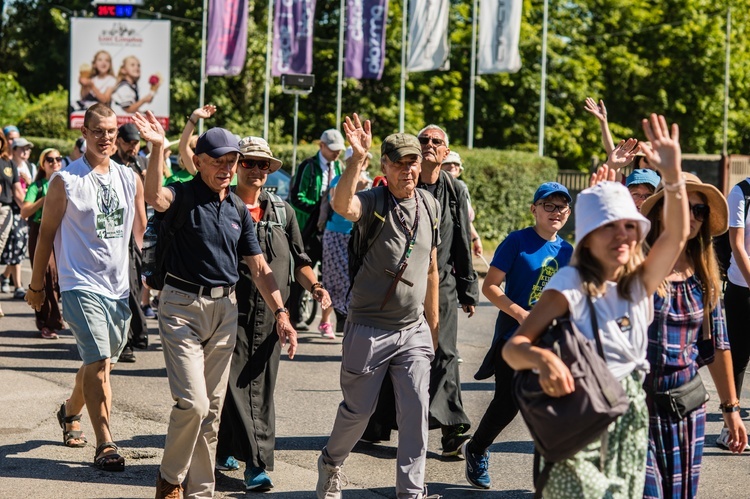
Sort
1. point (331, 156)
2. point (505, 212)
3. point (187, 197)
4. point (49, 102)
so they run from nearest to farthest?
point (187, 197) → point (331, 156) → point (505, 212) → point (49, 102)

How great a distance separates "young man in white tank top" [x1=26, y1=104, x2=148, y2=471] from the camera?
21.0 feet

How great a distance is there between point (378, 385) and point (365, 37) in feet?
76.4

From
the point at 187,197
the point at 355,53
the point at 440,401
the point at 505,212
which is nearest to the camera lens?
the point at 187,197

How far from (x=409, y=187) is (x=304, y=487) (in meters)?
1.82

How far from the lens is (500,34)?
2758cm

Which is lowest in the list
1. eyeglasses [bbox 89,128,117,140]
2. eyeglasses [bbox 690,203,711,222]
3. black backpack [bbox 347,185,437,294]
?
black backpack [bbox 347,185,437,294]

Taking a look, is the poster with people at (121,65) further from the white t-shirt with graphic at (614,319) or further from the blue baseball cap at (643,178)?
the white t-shirt with graphic at (614,319)

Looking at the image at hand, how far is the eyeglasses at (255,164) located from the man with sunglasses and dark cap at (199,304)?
44 cm

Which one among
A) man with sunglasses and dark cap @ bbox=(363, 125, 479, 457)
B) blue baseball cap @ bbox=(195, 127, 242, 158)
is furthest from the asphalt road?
blue baseball cap @ bbox=(195, 127, 242, 158)


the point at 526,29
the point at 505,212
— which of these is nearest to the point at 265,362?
the point at 505,212

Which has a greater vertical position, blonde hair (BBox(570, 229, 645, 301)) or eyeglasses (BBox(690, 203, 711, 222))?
eyeglasses (BBox(690, 203, 711, 222))

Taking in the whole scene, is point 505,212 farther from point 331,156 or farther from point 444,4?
point 331,156

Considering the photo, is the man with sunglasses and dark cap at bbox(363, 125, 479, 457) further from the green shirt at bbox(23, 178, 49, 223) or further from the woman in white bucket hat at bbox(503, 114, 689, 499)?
the green shirt at bbox(23, 178, 49, 223)

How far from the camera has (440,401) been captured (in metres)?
6.96
